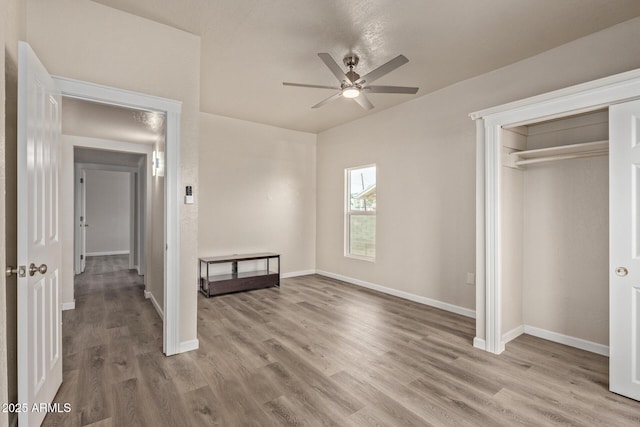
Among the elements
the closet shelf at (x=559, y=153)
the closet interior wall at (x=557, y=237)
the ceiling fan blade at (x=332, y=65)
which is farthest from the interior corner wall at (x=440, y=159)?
the ceiling fan blade at (x=332, y=65)

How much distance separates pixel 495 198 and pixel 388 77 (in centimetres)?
188

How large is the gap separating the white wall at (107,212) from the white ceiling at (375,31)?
23.6ft

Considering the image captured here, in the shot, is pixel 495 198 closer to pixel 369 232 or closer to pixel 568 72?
pixel 568 72

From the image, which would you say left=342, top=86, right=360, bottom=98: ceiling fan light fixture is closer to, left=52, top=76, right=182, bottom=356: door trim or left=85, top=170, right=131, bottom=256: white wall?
left=52, top=76, right=182, bottom=356: door trim

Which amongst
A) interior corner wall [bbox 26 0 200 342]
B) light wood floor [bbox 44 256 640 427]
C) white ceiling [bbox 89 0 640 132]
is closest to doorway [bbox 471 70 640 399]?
light wood floor [bbox 44 256 640 427]

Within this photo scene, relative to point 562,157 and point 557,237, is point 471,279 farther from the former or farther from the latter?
point 562,157

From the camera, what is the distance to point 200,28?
9.22ft

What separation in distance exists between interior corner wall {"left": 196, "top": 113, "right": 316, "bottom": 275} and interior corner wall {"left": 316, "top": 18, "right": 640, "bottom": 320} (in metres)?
1.11

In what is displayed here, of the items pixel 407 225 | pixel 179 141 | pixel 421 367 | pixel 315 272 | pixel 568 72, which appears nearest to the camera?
pixel 421 367

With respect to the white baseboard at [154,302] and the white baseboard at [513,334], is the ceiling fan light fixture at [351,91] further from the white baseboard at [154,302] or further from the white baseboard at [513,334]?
the white baseboard at [154,302]

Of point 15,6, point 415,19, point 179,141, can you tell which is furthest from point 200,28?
point 415,19

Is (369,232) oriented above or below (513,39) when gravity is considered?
below

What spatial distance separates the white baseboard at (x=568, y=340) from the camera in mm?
2834

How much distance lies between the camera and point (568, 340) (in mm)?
3037
